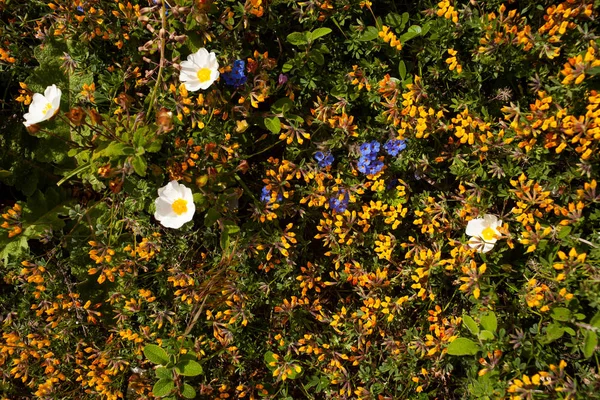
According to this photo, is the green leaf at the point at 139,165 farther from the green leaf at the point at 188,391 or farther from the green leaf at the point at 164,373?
the green leaf at the point at 188,391

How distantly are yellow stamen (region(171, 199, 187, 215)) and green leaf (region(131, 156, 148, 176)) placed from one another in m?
0.35

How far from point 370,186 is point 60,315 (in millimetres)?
2294

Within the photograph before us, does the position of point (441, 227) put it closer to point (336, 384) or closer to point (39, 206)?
point (336, 384)

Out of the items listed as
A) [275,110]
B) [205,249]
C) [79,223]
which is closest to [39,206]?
[79,223]

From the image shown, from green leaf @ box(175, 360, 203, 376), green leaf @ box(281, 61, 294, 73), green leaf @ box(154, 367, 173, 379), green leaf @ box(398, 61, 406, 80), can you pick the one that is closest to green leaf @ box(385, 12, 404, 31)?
green leaf @ box(398, 61, 406, 80)

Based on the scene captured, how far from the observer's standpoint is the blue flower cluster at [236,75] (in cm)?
329

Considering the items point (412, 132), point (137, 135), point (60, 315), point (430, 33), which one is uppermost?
point (430, 33)

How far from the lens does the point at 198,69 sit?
318 centimetres

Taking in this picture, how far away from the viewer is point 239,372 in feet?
12.4

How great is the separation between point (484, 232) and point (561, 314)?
613mm

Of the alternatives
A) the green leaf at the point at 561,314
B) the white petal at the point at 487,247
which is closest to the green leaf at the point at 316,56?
the white petal at the point at 487,247

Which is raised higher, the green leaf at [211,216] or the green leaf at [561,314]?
the green leaf at [211,216]

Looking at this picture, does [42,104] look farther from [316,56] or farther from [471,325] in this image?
[471,325]

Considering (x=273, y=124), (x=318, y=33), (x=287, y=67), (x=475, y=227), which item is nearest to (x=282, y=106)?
(x=273, y=124)
